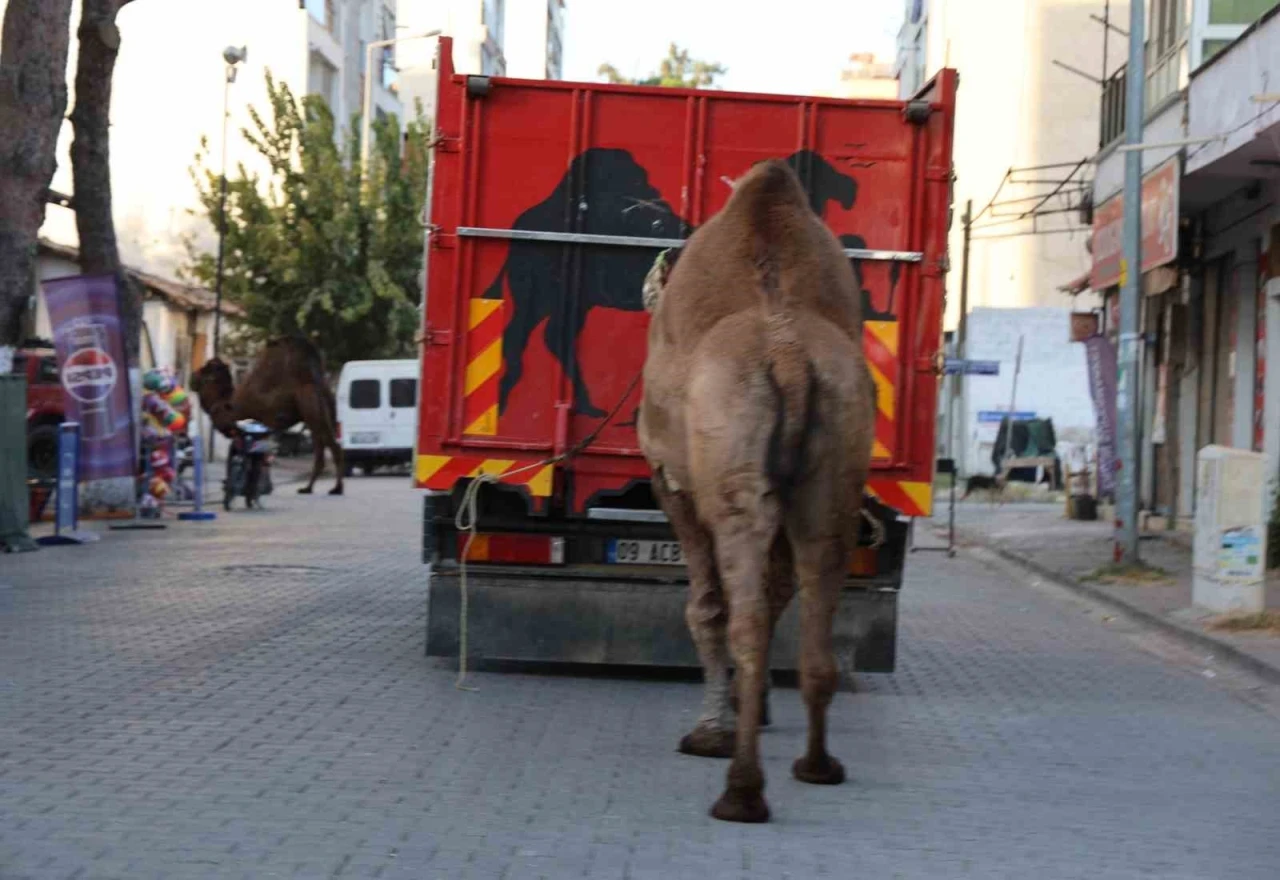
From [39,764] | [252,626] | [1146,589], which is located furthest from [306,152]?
[39,764]

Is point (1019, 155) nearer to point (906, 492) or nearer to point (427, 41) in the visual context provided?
point (427, 41)

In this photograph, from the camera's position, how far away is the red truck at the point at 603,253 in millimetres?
9656

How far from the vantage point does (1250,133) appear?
1738cm

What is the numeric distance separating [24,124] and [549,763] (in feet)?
46.9

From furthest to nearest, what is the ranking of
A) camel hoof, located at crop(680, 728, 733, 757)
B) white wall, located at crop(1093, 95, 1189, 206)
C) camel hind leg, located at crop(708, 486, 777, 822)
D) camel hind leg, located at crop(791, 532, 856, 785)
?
white wall, located at crop(1093, 95, 1189, 206), camel hoof, located at crop(680, 728, 733, 757), camel hind leg, located at crop(791, 532, 856, 785), camel hind leg, located at crop(708, 486, 777, 822)

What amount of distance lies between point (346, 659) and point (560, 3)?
63870 millimetres

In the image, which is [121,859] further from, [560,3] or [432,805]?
[560,3]

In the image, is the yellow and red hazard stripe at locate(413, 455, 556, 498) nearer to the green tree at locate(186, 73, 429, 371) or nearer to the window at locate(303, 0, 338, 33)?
the green tree at locate(186, 73, 429, 371)

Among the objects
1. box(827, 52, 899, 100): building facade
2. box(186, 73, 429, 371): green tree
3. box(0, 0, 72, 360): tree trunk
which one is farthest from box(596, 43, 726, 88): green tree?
box(0, 0, 72, 360): tree trunk

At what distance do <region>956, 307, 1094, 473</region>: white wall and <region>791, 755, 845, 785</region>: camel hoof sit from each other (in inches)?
1404

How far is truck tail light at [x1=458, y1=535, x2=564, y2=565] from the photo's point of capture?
9.98m

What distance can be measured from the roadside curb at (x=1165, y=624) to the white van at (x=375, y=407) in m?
22.4

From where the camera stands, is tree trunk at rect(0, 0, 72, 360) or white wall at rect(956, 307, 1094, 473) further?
white wall at rect(956, 307, 1094, 473)

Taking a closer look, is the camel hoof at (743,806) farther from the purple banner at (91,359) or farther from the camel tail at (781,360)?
the purple banner at (91,359)
